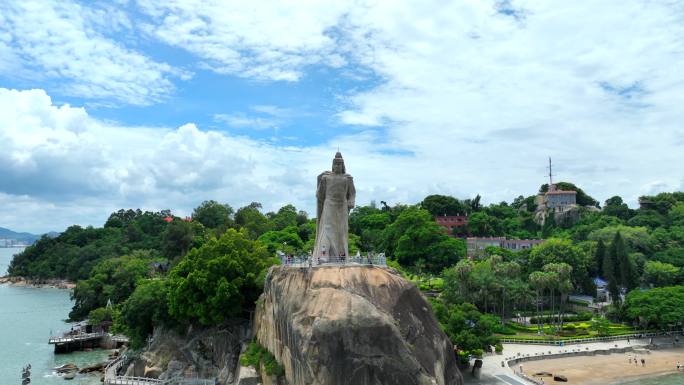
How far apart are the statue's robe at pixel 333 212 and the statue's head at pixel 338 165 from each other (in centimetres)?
31

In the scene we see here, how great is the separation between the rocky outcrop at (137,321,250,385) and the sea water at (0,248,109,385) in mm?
5782

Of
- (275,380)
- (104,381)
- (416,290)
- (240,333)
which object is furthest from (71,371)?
(416,290)

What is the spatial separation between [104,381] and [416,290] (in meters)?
26.0

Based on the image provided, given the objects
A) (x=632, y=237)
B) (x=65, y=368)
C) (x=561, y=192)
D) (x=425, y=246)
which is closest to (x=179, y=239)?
(x=65, y=368)

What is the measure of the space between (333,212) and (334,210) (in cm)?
13

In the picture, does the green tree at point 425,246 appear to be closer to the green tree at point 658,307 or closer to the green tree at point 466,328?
the green tree at point 658,307

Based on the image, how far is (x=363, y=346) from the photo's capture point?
74.0ft

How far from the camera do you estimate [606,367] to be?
4578cm

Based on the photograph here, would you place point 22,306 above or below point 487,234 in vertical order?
below

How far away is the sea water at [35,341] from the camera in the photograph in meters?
44.0

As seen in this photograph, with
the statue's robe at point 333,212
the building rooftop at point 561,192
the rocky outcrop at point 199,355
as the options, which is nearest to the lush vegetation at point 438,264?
the rocky outcrop at point 199,355

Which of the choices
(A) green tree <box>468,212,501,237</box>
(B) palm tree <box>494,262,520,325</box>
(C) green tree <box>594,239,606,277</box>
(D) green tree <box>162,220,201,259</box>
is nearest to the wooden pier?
(D) green tree <box>162,220,201,259</box>

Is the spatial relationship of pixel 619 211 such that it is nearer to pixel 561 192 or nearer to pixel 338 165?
pixel 561 192

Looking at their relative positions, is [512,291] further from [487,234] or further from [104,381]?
[487,234]
